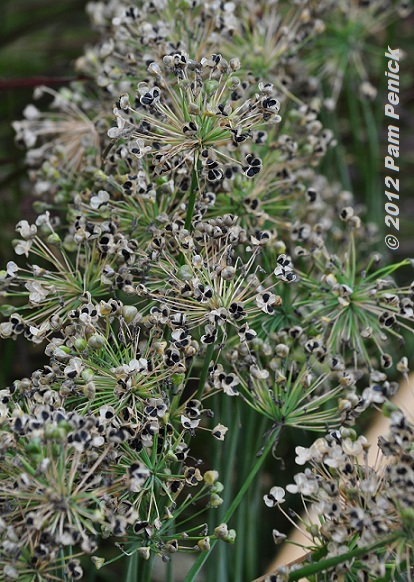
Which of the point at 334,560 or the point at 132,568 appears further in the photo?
the point at 132,568

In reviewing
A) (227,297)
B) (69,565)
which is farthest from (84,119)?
(69,565)

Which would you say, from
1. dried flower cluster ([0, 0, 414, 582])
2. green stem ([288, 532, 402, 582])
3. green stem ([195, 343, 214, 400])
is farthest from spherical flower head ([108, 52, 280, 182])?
green stem ([288, 532, 402, 582])

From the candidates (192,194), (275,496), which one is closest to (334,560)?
(275,496)

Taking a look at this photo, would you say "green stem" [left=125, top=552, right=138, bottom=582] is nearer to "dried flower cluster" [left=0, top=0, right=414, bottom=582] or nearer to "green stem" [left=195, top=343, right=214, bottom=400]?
"dried flower cluster" [left=0, top=0, right=414, bottom=582]

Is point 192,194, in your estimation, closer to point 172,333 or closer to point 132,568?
point 172,333

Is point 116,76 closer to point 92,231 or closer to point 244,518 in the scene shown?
point 92,231

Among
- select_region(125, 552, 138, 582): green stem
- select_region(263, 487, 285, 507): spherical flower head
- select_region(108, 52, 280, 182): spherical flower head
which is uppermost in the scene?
select_region(108, 52, 280, 182): spherical flower head

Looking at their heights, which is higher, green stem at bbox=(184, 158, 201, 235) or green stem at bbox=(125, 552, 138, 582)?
green stem at bbox=(184, 158, 201, 235)

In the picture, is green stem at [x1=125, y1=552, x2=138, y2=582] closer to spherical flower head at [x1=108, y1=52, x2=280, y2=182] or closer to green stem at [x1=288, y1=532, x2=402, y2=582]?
green stem at [x1=288, y1=532, x2=402, y2=582]

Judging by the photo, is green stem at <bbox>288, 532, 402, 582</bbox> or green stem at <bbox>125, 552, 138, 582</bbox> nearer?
green stem at <bbox>288, 532, 402, 582</bbox>
